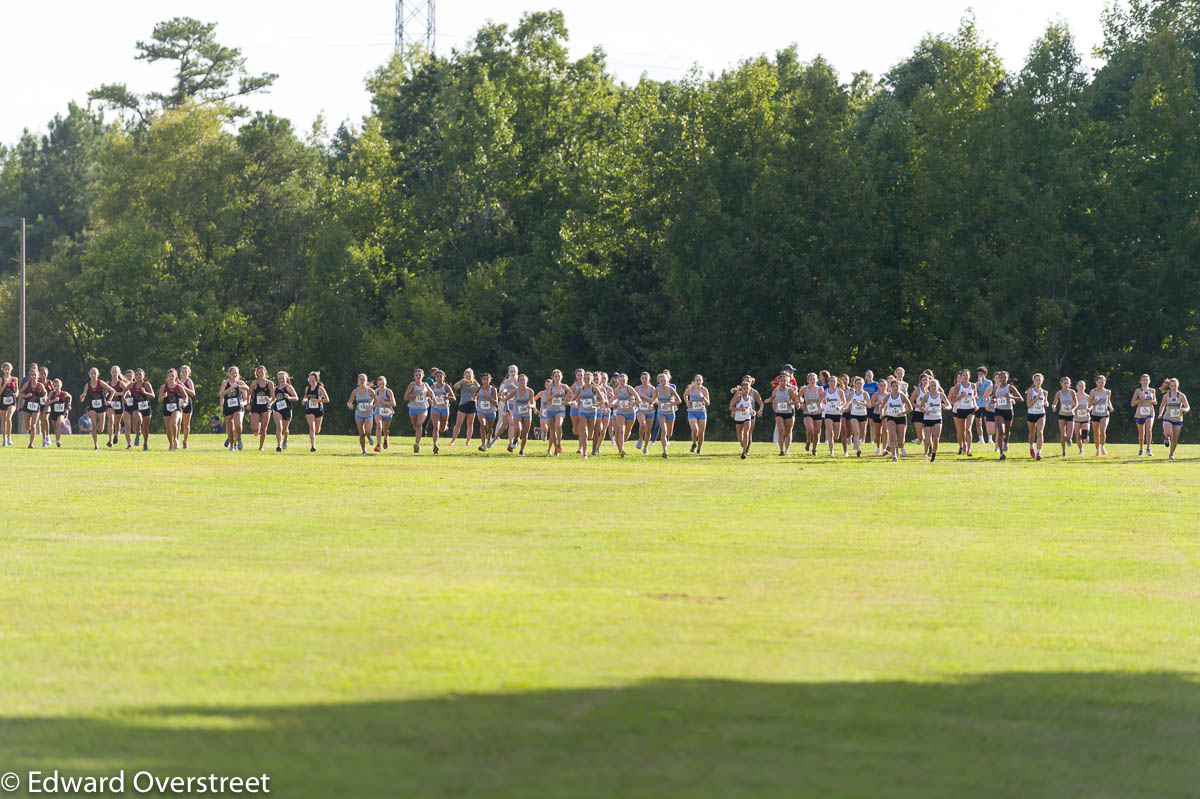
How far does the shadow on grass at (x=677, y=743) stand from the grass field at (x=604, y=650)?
23mm

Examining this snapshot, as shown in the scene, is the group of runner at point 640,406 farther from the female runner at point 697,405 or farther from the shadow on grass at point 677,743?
the shadow on grass at point 677,743

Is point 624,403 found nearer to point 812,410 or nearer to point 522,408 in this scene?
point 522,408

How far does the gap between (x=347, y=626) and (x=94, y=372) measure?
31425 mm

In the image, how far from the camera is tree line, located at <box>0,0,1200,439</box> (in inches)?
2416

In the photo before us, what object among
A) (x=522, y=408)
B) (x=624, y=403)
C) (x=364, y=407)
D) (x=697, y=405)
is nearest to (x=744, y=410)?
(x=697, y=405)

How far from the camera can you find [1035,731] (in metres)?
7.41

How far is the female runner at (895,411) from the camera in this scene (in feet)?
112

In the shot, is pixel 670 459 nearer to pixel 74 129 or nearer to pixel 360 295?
pixel 360 295

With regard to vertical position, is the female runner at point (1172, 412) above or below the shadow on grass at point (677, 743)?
above

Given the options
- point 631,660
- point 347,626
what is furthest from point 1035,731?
point 347,626

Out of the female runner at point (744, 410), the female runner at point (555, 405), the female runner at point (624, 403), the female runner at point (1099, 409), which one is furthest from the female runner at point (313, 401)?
the female runner at point (1099, 409)
